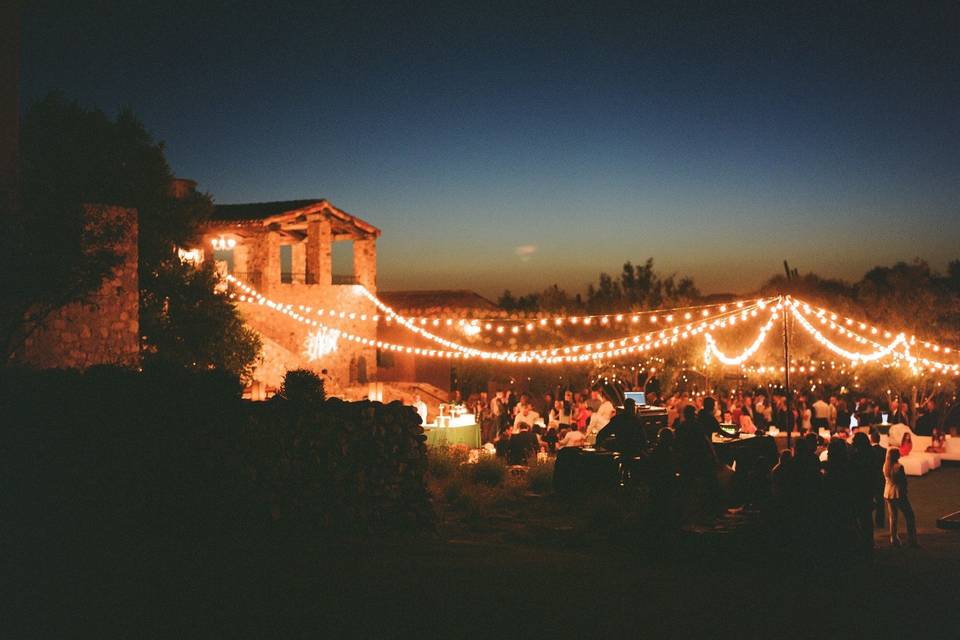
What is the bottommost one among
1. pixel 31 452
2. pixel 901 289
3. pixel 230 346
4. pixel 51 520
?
pixel 51 520

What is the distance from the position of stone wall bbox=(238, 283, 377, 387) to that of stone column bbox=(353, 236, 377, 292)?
80cm

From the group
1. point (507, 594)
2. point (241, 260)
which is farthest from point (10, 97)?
point (241, 260)

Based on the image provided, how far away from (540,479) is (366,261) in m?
14.5

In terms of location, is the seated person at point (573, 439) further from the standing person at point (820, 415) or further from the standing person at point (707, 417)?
the standing person at point (820, 415)

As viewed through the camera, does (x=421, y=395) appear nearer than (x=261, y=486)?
No

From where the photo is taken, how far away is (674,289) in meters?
27.5

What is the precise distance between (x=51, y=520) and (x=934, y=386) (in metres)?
20.3

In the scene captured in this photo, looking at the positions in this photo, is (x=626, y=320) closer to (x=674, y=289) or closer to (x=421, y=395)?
(x=674, y=289)

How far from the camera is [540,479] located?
10047 millimetres

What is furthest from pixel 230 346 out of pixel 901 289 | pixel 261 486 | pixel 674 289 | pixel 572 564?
pixel 901 289

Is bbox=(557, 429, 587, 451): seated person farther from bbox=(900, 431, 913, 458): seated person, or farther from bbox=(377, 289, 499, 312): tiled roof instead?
bbox=(377, 289, 499, 312): tiled roof

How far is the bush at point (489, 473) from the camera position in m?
10.1

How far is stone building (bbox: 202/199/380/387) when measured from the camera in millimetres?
20328

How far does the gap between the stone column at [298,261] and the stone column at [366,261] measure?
63.1 inches
